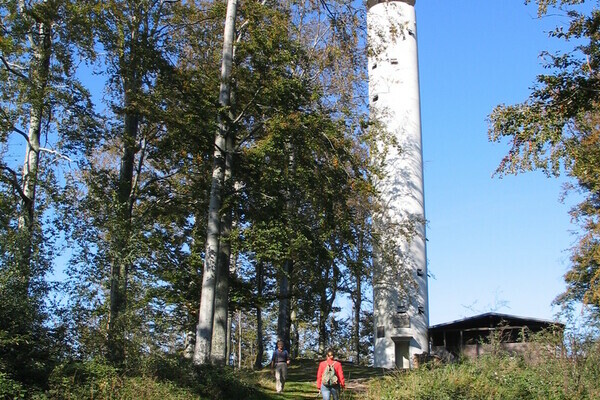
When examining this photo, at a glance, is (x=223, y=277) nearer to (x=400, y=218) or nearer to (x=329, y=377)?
(x=329, y=377)

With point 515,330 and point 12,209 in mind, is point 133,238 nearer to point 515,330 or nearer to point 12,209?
point 12,209

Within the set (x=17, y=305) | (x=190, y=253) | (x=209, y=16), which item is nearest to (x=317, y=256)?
(x=190, y=253)

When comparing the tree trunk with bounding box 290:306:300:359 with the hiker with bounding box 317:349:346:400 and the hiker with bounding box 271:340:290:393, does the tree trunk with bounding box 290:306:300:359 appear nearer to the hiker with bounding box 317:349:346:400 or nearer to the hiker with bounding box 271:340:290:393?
the hiker with bounding box 271:340:290:393

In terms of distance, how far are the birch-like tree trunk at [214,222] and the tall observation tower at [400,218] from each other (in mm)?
11300

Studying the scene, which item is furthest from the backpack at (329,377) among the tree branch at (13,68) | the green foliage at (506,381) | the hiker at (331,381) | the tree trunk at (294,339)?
the tree trunk at (294,339)

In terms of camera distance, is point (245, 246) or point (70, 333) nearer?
point (70, 333)

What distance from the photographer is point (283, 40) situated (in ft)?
64.6

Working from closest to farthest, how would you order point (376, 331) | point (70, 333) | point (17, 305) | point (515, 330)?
point (17, 305) → point (70, 333) → point (515, 330) → point (376, 331)

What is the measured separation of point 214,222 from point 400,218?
15235mm

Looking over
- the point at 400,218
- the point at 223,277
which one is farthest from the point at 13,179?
the point at 400,218

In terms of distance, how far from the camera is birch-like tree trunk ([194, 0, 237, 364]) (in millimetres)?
17203

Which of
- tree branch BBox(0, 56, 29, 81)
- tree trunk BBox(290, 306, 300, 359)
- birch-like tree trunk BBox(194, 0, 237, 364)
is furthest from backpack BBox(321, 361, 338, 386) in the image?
tree trunk BBox(290, 306, 300, 359)

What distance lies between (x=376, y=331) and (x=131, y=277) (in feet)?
51.4

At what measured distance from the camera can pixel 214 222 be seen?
720 inches
